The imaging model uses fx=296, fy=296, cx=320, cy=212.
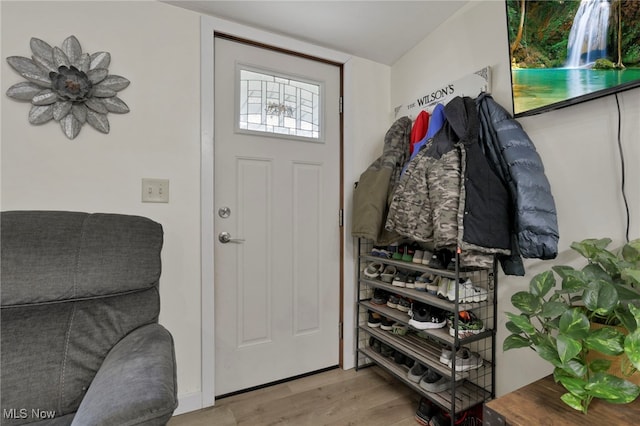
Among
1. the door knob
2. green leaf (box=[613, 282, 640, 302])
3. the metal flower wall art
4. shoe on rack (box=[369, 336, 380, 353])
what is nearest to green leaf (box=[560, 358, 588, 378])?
green leaf (box=[613, 282, 640, 302])

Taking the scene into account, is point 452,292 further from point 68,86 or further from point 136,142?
point 68,86

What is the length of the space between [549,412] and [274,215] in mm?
1427

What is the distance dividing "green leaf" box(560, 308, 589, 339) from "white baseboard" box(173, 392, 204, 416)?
1617mm

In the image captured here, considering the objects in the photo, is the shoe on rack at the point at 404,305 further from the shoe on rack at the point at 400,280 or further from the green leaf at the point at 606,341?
the green leaf at the point at 606,341

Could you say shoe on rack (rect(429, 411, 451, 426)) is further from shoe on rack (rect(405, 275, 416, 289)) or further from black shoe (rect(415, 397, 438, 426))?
shoe on rack (rect(405, 275, 416, 289))

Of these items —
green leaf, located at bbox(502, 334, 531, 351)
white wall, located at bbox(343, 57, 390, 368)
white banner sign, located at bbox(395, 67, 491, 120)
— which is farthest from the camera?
white wall, located at bbox(343, 57, 390, 368)

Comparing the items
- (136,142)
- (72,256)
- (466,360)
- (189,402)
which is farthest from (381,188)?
(189,402)

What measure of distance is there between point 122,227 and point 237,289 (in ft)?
2.46

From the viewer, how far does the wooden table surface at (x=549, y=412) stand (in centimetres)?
69

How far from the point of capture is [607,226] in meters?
1.05

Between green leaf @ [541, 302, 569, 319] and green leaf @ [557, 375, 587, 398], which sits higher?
green leaf @ [541, 302, 569, 319]

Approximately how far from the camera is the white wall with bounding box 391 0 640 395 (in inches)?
40.0

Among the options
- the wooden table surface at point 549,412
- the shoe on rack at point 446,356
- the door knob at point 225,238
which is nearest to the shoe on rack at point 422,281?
the shoe on rack at point 446,356

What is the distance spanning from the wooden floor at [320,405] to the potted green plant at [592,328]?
94 cm
